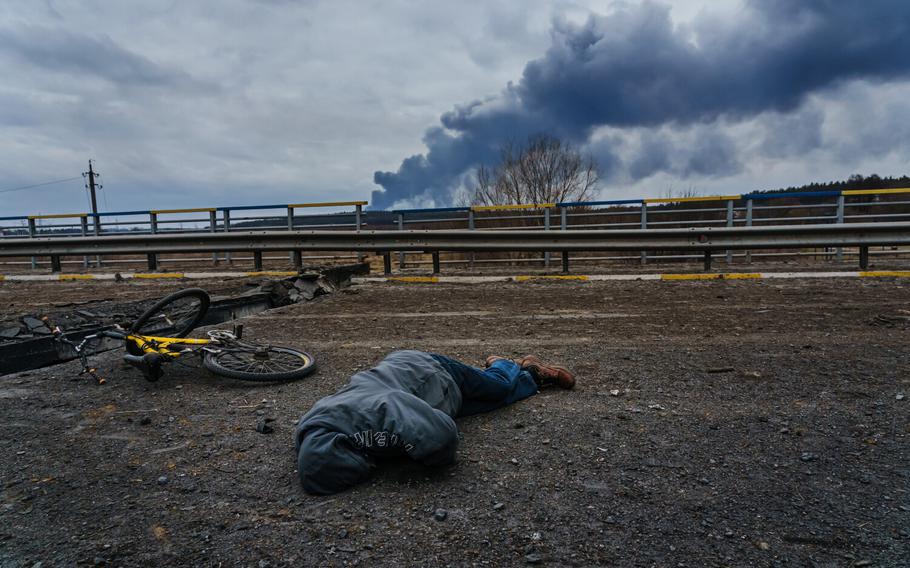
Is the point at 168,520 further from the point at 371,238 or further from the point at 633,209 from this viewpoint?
the point at 633,209

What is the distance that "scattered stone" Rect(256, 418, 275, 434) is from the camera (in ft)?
10.2

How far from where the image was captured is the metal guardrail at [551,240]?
9.62 meters

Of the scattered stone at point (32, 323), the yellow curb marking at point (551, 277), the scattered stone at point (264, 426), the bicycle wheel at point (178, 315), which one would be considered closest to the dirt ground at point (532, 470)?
the scattered stone at point (264, 426)

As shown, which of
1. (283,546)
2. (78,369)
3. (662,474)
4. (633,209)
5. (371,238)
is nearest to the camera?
(283,546)

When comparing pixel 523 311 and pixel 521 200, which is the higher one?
pixel 521 200

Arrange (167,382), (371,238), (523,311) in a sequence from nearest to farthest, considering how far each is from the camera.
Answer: (167,382) → (523,311) → (371,238)

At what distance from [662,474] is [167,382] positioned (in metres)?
3.40

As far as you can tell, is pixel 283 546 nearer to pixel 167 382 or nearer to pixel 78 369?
pixel 167 382

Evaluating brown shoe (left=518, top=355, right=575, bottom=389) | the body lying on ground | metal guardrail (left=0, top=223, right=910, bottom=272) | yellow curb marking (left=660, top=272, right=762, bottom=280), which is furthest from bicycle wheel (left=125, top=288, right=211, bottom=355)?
yellow curb marking (left=660, top=272, right=762, bottom=280)

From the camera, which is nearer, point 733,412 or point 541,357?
point 733,412

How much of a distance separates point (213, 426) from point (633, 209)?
1487 cm

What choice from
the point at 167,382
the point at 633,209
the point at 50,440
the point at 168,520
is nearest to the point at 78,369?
the point at 167,382

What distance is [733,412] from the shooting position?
10.5ft

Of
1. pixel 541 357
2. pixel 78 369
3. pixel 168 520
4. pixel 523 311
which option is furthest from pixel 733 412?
pixel 78 369
